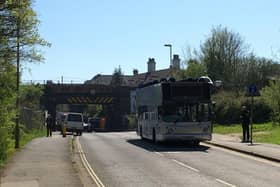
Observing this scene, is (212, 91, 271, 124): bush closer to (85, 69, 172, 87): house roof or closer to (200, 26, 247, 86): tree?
(200, 26, 247, 86): tree

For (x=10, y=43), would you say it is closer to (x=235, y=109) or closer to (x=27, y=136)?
(x=27, y=136)

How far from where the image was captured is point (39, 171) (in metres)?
18.6

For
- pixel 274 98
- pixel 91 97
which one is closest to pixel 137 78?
pixel 91 97

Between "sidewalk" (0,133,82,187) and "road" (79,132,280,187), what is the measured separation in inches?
37.9

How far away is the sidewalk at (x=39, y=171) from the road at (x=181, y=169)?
964mm

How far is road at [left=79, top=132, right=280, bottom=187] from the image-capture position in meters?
16.4

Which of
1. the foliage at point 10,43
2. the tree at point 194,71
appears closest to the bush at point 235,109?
the tree at point 194,71

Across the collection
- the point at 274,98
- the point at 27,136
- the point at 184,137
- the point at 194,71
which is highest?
the point at 194,71

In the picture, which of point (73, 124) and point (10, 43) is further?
point (73, 124)

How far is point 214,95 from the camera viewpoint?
65.1 metres

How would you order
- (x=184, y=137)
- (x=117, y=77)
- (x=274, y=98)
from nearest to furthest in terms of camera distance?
(x=184, y=137) < (x=274, y=98) < (x=117, y=77)

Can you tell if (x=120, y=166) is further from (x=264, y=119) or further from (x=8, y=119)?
(x=264, y=119)

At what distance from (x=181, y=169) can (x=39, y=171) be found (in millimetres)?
4469

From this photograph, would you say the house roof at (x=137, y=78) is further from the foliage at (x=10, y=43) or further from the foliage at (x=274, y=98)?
the foliage at (x=10, y=43)
